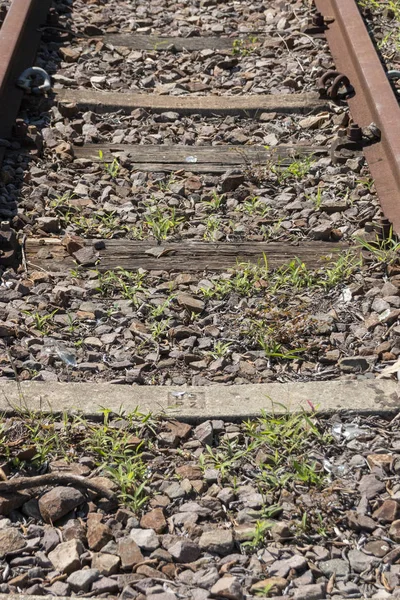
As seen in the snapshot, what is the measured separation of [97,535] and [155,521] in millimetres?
167

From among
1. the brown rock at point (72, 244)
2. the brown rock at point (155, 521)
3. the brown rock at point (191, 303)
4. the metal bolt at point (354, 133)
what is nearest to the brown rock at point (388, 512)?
the brown rock at point (155, 521)

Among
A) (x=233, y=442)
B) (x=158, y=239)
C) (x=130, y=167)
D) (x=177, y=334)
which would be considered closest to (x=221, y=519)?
(x=233, y=442)

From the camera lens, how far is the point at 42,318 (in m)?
3.49

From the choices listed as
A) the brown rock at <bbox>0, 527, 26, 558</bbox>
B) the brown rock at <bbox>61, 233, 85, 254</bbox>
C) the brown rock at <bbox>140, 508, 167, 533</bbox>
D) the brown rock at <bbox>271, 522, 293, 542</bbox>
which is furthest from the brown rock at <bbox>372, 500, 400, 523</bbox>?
the brown rock at <bbox>61, 233, 85, 254</bbox>

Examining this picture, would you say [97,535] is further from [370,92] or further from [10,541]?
[370,92]

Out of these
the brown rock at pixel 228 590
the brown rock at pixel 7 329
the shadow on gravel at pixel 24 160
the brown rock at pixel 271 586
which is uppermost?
the brown rock at pixel 228 590

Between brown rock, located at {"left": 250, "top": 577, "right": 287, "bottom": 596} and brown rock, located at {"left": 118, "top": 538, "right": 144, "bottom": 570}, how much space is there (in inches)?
12.0

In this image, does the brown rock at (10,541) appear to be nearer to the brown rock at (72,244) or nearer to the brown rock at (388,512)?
the brown rock at (388,512)

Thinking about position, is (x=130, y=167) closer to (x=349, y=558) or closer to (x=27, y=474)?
(x=27, y=474)

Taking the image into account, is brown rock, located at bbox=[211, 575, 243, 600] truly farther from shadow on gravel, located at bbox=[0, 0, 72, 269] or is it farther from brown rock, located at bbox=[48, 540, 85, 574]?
shadow on gravel, located at bbox=[0, 0, 72, 269]

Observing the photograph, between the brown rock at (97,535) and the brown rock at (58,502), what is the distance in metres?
0.10

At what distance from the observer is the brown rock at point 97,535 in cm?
254

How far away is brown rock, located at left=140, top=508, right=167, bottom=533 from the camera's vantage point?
8.57 ft

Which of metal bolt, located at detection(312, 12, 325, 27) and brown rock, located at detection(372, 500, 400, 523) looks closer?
brown rock, located at detection(372, 500, 400, 523)
